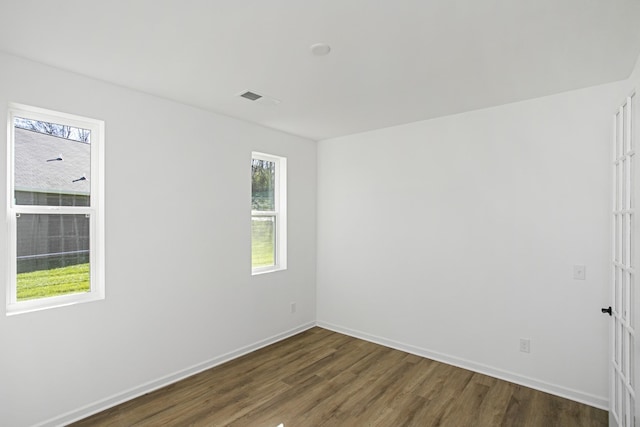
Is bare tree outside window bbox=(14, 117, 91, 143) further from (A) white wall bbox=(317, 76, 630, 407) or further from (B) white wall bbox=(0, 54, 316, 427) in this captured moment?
(A) white wall bbox=(317, 76, 630, 407)

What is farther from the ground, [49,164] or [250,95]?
[250,95]

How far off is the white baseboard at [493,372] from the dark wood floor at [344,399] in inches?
2.7

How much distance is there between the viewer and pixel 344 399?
108 inches

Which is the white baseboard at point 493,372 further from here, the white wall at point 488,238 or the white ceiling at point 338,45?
the white ceiling at point 338,45

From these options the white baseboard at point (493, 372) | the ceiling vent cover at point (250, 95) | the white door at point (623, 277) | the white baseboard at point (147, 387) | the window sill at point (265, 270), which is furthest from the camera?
the window sill at point (265, 270)

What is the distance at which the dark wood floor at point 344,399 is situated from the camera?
246cm

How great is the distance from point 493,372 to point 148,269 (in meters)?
3.34

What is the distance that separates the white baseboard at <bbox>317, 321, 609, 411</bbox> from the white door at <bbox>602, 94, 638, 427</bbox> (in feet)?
1.21

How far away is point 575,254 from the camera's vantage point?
2.74 meters

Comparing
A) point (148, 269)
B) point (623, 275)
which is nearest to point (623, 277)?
point (623, 275)

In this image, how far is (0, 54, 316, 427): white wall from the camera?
2.25 metres

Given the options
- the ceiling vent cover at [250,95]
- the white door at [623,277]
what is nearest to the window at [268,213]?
the ceiling vent cover at [250,95]

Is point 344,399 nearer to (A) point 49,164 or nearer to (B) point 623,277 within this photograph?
(B) point 623,277

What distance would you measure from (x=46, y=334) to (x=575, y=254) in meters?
4.15
